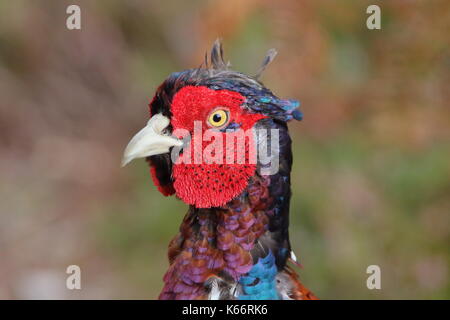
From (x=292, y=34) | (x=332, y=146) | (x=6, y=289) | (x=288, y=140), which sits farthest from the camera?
(x=6, y=289)

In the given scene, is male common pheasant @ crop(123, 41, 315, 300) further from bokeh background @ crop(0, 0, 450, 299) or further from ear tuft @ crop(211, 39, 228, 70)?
bokeh background @ crop(0, 0, 450, 299)

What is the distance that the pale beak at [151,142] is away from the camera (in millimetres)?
2623

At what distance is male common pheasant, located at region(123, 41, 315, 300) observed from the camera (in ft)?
8.67

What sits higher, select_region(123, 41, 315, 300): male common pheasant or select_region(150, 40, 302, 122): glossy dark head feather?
select_region(150, 40, 302, 122): glossy dark head feather

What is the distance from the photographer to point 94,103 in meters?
7.76

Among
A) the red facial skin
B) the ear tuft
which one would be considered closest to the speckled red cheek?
the red facial skin

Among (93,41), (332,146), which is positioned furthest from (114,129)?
(332,146)

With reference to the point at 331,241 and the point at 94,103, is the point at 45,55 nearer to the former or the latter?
the point at 94,103

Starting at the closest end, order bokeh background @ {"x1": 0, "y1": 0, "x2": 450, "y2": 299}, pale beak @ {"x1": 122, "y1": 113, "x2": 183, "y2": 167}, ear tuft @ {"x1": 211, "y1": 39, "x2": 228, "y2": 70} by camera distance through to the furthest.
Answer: pale beak @ {"x1": 122, "y1": 113, "x2": 183, "y2": 167}, ear tuft @ {"x1": 211, "y1": 39, "x2": 228, "y2": 70}, bokeh background @ {"x1": 0, "y1": 0, "x2": 450, "y2": 299}

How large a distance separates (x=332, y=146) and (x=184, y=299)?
3.29 metres

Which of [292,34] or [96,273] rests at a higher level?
[292,34]

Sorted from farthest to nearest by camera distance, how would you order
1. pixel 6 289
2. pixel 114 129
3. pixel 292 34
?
pixel 114 129
pixel 6 289
pixel 292 34

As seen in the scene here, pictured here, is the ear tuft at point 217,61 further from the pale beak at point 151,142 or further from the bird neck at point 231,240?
the bird neck at point 231,240

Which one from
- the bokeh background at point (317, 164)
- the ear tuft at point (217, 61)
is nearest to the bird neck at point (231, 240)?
the ear tuft at point (217, 61)
